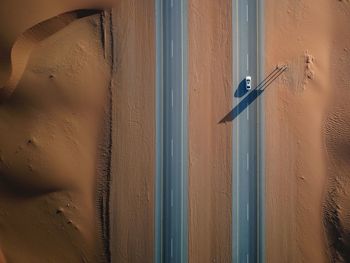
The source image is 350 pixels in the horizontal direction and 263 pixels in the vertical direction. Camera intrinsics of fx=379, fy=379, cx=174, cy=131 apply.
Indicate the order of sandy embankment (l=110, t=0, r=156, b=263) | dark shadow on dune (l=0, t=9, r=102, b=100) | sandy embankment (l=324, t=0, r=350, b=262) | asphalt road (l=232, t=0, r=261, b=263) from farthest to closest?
asphalt road (l=232, t=0, r=261, b=263) → sandy embankment (l=324, t=0, r=350, b=262) → sandy embankment (l=110, t=0, r=156, b=263) → dark shadow on dune (l=0, t=9, r=102, b=100)

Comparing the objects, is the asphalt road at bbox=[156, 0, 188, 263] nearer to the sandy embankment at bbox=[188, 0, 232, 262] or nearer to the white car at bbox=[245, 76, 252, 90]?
the sandy embankment at bbox=[188, 0, 232, 262]

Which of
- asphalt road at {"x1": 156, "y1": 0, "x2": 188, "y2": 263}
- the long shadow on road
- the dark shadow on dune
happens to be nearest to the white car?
the long shadow on road

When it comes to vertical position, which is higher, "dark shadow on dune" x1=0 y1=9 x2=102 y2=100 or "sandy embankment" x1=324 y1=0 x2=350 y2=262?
"dark shadow on dune" x1=0 y1=9 x2=102 y2=100

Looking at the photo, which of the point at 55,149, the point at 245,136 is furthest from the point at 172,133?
the point at 55,149

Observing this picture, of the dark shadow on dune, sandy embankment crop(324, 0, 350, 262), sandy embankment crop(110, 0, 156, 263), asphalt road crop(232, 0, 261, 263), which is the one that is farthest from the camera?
asphalt road crop(232, 0, 261, 263)

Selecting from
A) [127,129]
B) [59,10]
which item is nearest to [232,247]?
[127,129]

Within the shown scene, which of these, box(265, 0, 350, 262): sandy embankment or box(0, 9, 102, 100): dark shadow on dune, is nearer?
box(0, 9, 102, 100): dark shadow on dune

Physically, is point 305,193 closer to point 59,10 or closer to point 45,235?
point 45,235
